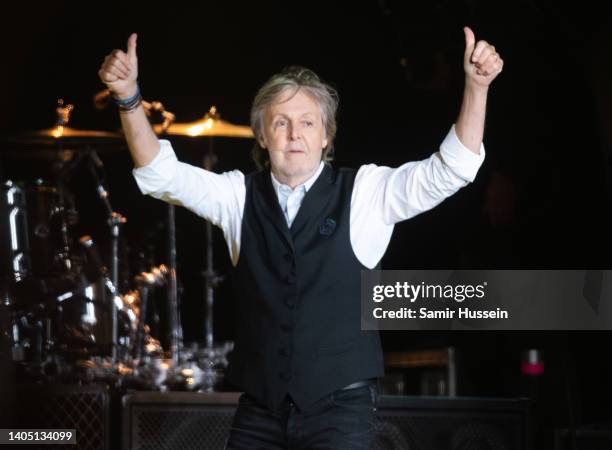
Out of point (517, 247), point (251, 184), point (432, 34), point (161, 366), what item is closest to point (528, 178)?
Result: point (517, 247)

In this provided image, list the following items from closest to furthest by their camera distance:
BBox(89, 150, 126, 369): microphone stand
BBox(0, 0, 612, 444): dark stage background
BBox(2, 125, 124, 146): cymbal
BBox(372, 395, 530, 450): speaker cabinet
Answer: BBox(372, 395, 530, 450): speaker cabinet
BBox(0, 0, 612, 444): dark stage background
BBox(89, 150, 126, 369): microphone stand
BBox(2, 125, 124, 146): cymbal

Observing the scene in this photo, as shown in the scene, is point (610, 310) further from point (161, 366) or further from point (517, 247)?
point (161, 366)

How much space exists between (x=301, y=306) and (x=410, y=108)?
15.2 feet

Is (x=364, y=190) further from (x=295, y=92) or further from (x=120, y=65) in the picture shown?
(x=120, y=65)

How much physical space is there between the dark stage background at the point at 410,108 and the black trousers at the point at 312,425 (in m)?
1.73

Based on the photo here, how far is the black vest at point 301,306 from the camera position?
6.98 ft

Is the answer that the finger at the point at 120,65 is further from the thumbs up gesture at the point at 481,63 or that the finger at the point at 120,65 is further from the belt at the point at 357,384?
the belt at the point at 357,384

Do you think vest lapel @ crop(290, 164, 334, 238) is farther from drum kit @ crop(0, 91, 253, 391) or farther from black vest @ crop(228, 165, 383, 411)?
drum kit @ crop(0, 91, 253, 391)

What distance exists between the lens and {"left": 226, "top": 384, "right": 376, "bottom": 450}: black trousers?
2.08 meters

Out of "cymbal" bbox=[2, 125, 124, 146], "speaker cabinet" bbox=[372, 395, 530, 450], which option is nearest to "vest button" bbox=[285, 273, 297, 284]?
"speaker cabinet" bbox=[372, 395, 530, 450]

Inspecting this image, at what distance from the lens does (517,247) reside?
484 cm

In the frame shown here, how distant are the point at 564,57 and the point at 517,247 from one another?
1.06 meters

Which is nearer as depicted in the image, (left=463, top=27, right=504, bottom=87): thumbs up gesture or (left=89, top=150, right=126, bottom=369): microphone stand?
(left=463, top=27, right=504, bottom=87): thumbs up gesture

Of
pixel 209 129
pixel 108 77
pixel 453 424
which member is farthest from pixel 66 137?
pixel 108 77
